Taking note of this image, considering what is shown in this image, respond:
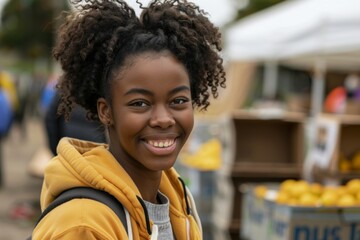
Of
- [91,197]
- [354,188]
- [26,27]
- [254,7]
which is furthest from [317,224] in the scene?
[26,27]

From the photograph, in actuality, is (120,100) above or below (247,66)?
above

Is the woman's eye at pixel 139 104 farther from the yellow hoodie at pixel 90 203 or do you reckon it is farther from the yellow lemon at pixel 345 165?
the yellow lemon at pixel 345 165

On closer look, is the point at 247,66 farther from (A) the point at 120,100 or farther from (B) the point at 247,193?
(A) the point at 120,100

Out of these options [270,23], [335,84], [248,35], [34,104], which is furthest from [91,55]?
[34,104]

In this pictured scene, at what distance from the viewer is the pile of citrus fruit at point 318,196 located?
14.5ft

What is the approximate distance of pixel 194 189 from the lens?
6.12m

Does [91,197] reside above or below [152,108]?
below

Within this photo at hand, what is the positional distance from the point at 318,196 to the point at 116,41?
10.1 feet

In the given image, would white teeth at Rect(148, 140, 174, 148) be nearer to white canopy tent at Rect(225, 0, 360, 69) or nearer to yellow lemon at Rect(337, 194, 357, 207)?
yellow lemon at Rect(337, 194, 357, 207)

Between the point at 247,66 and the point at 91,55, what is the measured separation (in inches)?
524

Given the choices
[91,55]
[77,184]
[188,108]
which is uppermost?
[91,55]

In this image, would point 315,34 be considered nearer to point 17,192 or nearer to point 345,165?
point 345,165

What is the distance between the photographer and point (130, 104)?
5.67ft

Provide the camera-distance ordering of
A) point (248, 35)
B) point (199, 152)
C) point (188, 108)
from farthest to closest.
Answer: point (248, 35), point (199, 152), point (188, 108)
